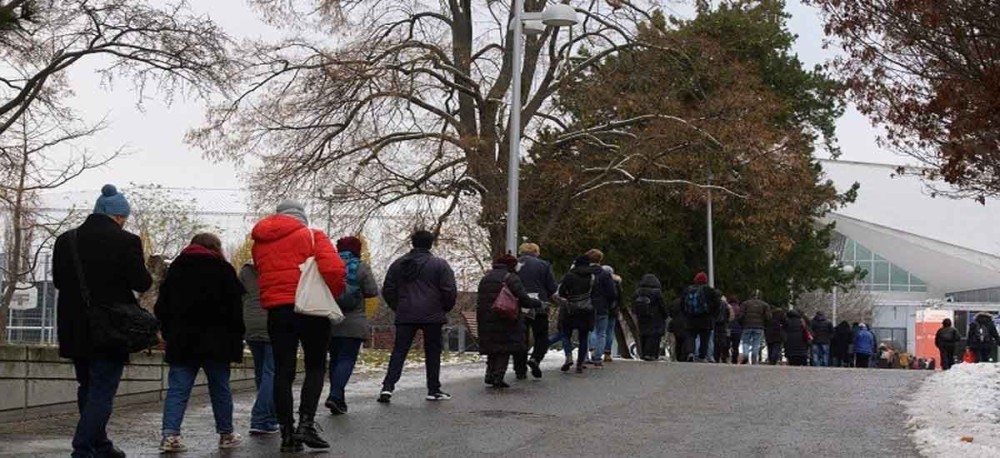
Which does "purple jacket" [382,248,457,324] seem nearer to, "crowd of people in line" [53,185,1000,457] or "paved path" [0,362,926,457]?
"crowd of people in line" [53,185,1000,457]

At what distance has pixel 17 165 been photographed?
85.1ft

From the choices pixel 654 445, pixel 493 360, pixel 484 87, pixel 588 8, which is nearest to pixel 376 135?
pixel 484 87

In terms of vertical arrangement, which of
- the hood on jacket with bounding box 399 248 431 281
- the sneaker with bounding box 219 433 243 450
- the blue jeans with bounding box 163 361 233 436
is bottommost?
the sneaker with bounding box 219 433 243 450

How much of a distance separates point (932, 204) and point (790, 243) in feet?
218

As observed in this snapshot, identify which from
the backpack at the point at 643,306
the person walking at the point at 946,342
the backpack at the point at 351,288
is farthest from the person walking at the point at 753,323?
the backpack at the point at 351,288

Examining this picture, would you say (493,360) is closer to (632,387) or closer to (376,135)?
(632,387)

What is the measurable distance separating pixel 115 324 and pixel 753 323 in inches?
842

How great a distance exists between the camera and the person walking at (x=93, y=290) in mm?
9258

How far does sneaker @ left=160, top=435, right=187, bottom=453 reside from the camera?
10.2 m

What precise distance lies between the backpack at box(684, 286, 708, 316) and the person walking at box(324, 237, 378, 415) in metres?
12.2

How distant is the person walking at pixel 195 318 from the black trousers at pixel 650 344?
1382cm

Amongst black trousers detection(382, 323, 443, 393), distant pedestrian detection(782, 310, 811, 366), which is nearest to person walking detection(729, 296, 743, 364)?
distant pedestrian detection(782, 310, 811, 366)

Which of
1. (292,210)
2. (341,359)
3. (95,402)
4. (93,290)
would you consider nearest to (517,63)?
(341,359)

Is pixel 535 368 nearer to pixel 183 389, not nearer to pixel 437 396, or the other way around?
pixel 437 396
